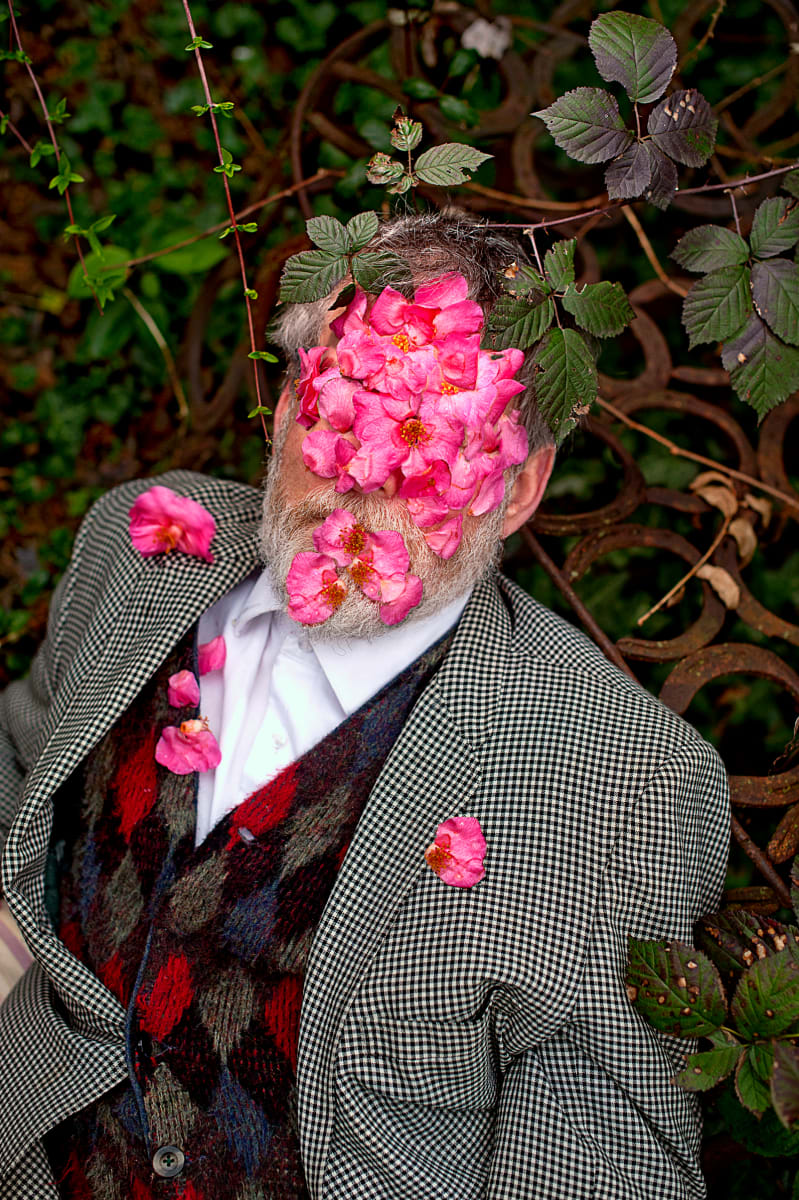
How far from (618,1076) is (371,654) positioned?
82cm

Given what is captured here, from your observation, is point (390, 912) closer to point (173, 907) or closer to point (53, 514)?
point (173, 907)

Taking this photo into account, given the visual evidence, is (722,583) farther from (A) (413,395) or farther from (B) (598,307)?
(A) (413,395)

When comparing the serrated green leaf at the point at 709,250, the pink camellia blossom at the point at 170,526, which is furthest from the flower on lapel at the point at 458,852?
the serrated green leaf at the point at 709,250

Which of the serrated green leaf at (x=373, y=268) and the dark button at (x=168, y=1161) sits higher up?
the serrated green leaf at (x=373, y=268)

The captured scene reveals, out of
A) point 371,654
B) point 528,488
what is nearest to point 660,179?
point 528,488

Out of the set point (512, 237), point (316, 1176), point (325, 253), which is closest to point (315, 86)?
point (512, 237)

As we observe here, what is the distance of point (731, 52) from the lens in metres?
2.34

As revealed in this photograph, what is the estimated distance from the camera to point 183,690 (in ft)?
5.39

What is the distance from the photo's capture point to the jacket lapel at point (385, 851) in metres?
1.41

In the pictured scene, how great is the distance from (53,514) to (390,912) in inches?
76.6

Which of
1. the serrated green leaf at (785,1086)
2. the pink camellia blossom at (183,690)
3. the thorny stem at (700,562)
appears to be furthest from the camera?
the thorny stem at (700,562)

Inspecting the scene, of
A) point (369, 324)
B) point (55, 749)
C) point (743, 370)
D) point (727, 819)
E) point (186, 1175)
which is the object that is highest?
point (369, 324)

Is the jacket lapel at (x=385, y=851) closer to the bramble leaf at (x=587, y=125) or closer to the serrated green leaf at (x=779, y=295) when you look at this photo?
the serrated green leaf at (x=779, y=295)

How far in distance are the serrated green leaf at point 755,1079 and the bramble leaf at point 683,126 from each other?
132cm
